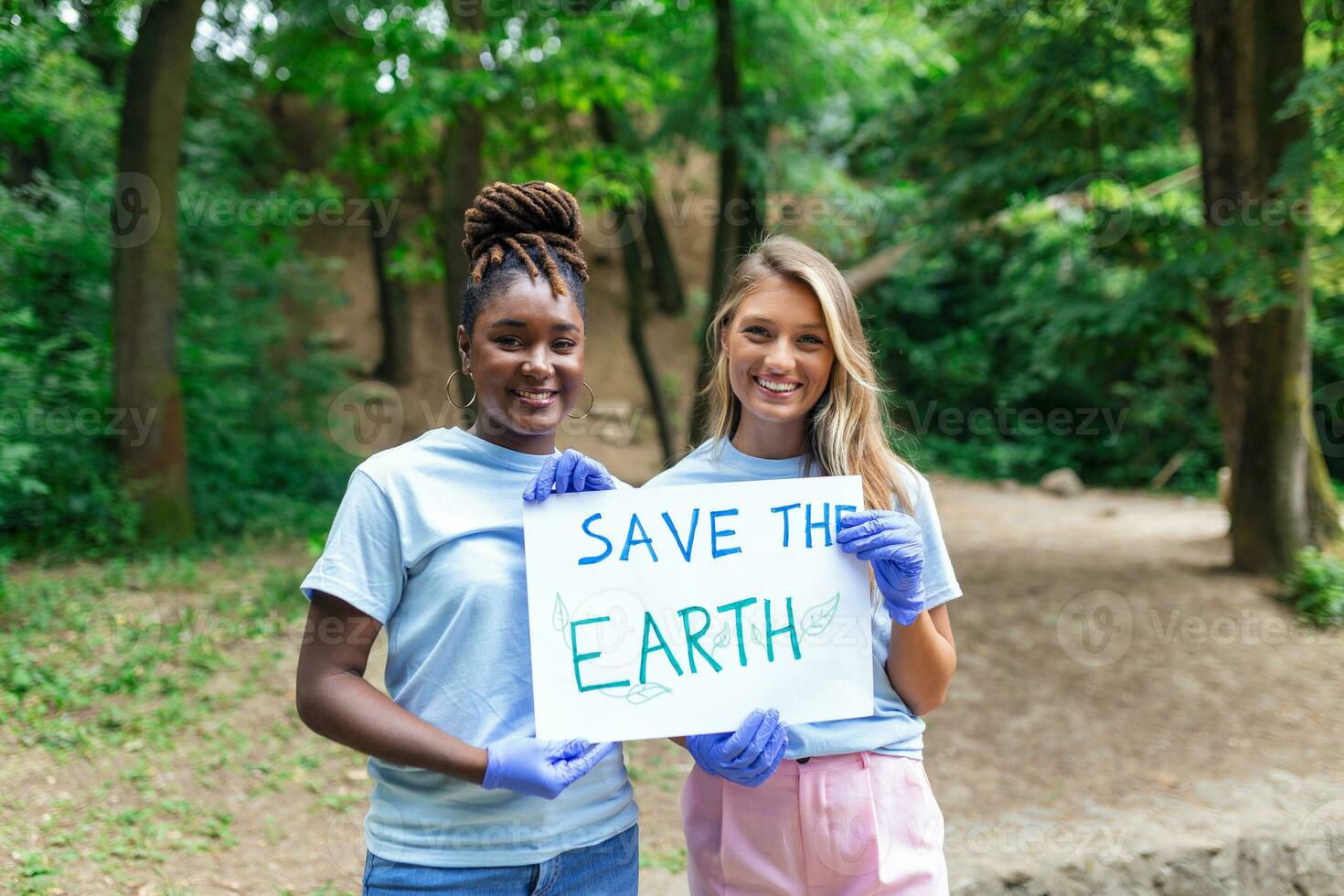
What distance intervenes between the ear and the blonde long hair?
611 mm

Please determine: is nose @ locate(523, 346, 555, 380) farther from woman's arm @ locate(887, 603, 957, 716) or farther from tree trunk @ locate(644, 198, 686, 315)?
tree trunk @ locate(644, 198, 686, 315)

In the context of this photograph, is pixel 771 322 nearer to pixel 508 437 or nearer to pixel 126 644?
pixel 508 437

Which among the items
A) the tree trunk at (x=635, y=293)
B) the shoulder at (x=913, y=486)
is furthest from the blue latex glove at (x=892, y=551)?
the tree trunk at (x=635, y=293)

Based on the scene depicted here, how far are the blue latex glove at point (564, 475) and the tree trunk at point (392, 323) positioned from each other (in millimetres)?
12369

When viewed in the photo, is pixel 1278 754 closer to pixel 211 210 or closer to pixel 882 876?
pixel 882 876

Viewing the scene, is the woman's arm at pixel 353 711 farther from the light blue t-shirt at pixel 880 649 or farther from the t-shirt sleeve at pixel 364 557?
the light blue t-shirt at pixel 880 649

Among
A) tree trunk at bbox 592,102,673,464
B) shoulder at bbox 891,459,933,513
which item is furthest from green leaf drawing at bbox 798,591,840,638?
tree trunk at bbox 592,102,673,464

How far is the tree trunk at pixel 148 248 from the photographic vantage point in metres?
6.38

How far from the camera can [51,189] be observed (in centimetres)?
666

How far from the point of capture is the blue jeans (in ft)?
5.18

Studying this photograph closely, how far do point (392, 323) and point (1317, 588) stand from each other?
Answer: 11.1 meters

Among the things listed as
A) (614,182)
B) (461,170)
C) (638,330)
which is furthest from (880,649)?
(638,330)

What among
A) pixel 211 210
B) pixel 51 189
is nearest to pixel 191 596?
pixel 51 189

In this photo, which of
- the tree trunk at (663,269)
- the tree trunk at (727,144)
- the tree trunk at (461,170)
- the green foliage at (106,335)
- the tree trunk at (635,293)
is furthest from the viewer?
the tree trunk at (663,269)
